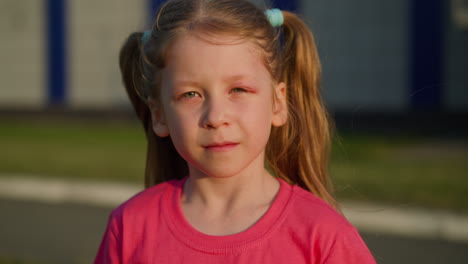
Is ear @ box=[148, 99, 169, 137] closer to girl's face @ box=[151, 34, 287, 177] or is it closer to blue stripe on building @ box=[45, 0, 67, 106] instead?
girl's face @ box=[151, 34, 287, 177]

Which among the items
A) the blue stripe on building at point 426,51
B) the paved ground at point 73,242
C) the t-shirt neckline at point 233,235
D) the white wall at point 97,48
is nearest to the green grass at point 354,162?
the paved ground at point 73,242

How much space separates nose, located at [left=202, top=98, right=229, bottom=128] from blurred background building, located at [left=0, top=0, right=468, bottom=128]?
10.7 meters

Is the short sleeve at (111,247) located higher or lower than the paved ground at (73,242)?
higher

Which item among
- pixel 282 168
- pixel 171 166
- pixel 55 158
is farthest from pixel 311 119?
pixel 55 158

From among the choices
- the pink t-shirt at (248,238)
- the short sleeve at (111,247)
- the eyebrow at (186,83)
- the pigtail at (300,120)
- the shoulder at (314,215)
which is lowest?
the short sleeve at (111,247)

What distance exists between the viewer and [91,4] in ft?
58.4

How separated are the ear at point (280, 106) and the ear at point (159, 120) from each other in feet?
1.13

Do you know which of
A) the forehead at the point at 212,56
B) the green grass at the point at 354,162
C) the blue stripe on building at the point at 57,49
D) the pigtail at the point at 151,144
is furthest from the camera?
the blue stripe on building at the point at 57,49

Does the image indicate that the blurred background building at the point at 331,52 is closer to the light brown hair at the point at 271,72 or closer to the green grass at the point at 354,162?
the green grass at the point at 354,162

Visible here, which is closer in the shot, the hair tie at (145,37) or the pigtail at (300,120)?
the hair tie at (145,37)

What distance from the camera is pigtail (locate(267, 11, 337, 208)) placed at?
89.0 inches

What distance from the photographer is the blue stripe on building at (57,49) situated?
18.1 metres

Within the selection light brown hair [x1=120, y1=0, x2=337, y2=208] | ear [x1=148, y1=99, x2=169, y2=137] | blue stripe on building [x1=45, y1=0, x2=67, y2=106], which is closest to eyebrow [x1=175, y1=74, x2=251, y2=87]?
light brown hair [x1=120, y1=0, x2=337, y2=208]

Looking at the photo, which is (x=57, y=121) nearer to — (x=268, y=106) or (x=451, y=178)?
(x=451, y=178)
